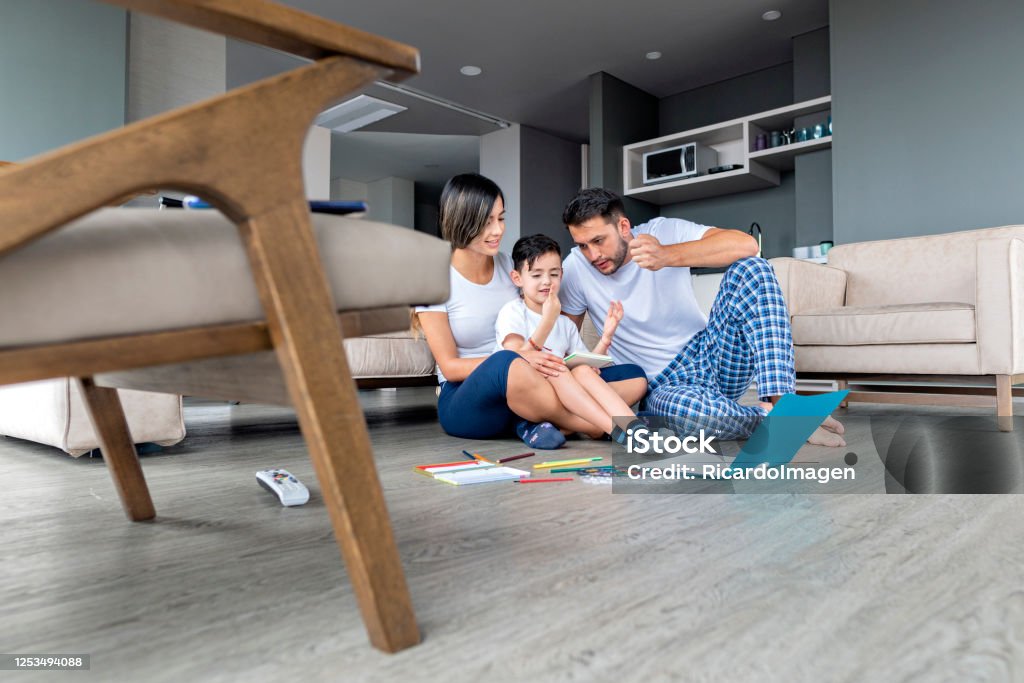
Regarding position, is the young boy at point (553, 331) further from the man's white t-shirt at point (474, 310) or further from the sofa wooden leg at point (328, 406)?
the sofa wooden leg at point (328, 406)

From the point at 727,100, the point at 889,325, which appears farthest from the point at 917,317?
the point at 727,100

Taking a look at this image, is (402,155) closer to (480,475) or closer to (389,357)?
(389,357)

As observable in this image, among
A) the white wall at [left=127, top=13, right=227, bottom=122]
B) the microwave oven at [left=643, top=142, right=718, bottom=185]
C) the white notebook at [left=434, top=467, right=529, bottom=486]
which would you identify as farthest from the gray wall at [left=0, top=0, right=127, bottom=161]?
the microwave oven at [left=643, top=142, right=718, bottom=185]

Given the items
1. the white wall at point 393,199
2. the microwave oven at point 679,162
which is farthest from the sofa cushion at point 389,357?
the white wall at point 393,199

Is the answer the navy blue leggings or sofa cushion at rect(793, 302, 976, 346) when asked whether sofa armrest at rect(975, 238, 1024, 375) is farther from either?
the navy blue leggings

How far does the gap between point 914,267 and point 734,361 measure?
74.0 inches

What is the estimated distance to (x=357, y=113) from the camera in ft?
21.6

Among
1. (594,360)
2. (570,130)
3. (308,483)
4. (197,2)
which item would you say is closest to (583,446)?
(594,360)

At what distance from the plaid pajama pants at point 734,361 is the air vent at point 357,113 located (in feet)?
15.8

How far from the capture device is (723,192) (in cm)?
599

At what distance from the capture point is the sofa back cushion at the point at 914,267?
10.5 ft

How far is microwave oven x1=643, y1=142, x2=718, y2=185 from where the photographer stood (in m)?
5.62

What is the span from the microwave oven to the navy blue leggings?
12.7 feet

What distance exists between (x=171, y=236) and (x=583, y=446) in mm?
1555
